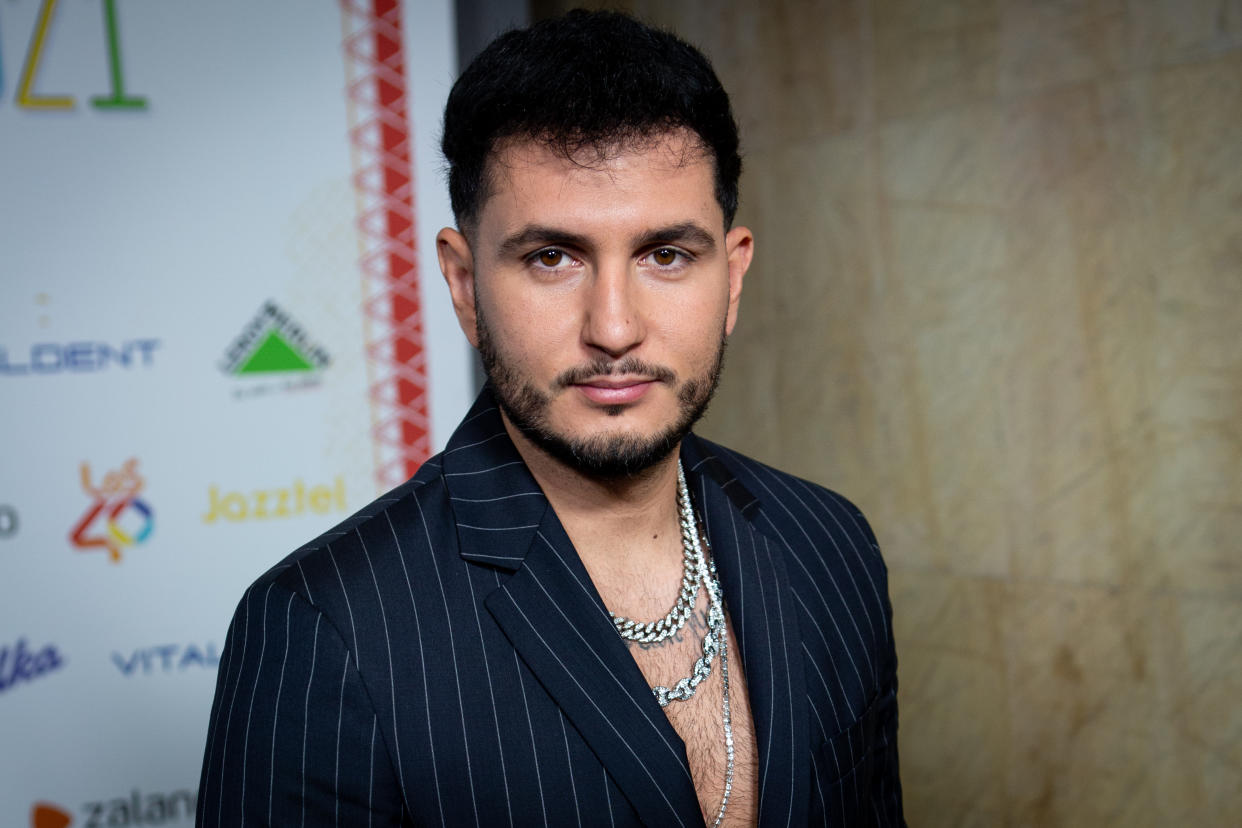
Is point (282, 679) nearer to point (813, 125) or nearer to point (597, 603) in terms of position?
point (597, 603)

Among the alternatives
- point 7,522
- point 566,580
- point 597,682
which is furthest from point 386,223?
point 597,682

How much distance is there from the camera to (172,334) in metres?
2.09

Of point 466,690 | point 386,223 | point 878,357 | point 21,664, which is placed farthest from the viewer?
point 878,357

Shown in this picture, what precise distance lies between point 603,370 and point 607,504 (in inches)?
9.2

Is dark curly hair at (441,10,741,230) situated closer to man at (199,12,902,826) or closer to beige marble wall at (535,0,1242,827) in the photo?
man at (199,12,902,826)

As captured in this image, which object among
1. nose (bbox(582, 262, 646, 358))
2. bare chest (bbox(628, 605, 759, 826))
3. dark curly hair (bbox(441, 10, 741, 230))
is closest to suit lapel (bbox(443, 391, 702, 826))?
bare chest (bbox(628, 605, 759, 826))

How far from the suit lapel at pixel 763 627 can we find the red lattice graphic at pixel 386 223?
3.02ft

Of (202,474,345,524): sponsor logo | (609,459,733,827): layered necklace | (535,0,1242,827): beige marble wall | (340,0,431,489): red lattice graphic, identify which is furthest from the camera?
(340,0,431,489): red lattice graphic

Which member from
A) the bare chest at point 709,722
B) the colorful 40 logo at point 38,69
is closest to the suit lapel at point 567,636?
the bare chest at point 709,722

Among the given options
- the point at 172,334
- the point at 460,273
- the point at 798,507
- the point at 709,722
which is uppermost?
the point at 172,334

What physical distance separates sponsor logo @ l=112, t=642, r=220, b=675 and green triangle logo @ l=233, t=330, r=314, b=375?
1.82 feet

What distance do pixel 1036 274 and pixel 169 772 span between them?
6.36ft

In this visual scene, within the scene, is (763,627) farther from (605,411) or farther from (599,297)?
(599,297)

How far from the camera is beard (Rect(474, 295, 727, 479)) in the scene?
47.0 inches
